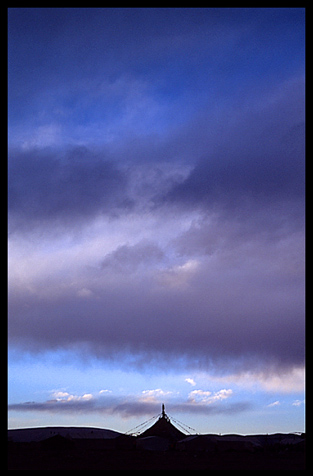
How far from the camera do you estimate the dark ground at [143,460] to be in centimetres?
4869

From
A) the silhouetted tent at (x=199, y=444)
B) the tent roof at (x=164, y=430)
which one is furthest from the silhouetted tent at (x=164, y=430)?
the silhouetted tent at (x=199, y=444)

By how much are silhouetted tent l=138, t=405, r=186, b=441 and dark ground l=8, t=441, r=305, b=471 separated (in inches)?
493

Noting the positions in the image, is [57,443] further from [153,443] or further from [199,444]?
[199,444]

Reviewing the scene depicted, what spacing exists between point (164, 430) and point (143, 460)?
82.4 ft

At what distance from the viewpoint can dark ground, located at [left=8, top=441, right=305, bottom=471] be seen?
1917 inches

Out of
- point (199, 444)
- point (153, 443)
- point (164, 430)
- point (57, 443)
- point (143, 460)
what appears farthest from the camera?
point (164, 430)

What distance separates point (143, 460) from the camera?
5322cm

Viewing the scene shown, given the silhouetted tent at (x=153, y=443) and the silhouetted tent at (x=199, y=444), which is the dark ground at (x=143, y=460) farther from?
the silhouetted tent at (x=153, y=443)

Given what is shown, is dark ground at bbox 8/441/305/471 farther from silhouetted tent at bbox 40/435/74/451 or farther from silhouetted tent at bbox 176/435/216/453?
silhouetted tent at bbox 176/435/216/453

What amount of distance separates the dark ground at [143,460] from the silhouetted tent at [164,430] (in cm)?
1252

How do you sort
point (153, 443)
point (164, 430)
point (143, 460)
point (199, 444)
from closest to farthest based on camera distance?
point (143, 460)
point (199, 444)
point (153, 443)
point (164, 430)

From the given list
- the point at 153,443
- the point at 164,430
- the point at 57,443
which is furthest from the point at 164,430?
the point at 57,443
